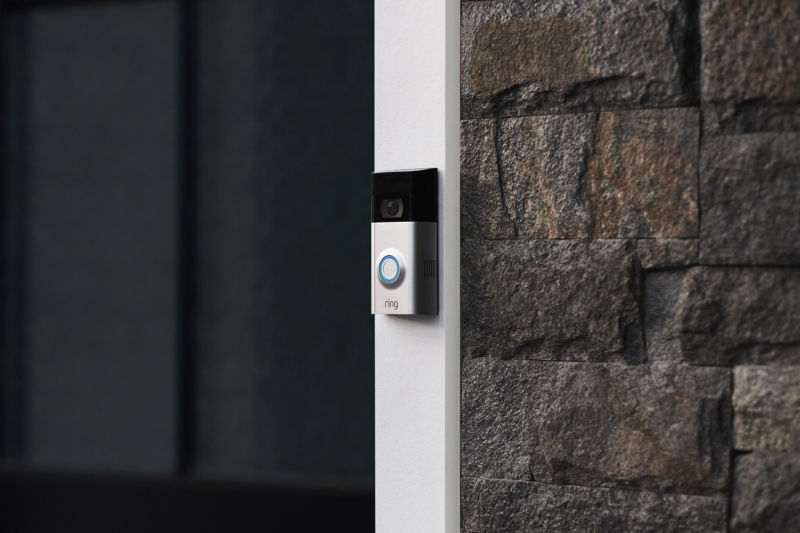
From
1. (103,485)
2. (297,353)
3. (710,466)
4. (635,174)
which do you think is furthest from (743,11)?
(103,485)

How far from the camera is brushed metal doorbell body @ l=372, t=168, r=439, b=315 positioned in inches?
48.8

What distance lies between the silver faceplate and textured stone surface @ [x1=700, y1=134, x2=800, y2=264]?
0.36 metres

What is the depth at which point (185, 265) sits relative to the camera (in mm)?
3799

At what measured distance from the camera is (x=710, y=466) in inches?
43.4

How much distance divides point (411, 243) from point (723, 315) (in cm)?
43

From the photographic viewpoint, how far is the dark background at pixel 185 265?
11.9 feet

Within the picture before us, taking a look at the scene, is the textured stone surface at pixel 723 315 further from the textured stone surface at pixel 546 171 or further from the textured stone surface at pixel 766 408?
the textured stone surface at pixel 546 171

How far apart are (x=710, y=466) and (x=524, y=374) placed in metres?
0.26

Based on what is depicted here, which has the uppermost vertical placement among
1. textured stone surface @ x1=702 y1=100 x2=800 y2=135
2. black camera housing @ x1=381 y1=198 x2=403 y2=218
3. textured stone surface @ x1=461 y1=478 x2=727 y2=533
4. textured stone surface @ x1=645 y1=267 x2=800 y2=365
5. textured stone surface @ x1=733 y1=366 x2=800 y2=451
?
textured stone surface @ x1=702 y1=100 x2=800 y2=135

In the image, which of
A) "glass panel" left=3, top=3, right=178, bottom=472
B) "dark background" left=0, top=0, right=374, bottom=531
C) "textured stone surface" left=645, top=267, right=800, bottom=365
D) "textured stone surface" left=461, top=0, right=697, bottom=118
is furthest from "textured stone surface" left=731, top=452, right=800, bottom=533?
"glass panel" left=3, top=3, right=178, bottom=472

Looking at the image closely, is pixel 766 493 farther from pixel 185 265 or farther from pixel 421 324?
pixel 185 265

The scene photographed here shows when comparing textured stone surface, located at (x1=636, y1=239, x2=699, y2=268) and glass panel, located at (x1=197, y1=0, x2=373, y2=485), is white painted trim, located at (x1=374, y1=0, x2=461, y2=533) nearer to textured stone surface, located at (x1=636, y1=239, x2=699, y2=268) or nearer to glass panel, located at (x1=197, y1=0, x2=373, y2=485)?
textured stone surface, located at (x1=636, y1=239, x2=699, y2=268)

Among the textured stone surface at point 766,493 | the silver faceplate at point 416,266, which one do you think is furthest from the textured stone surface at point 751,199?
the silver faceplate at point 416,266

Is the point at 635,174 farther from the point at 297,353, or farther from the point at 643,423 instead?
the point at 297,353
